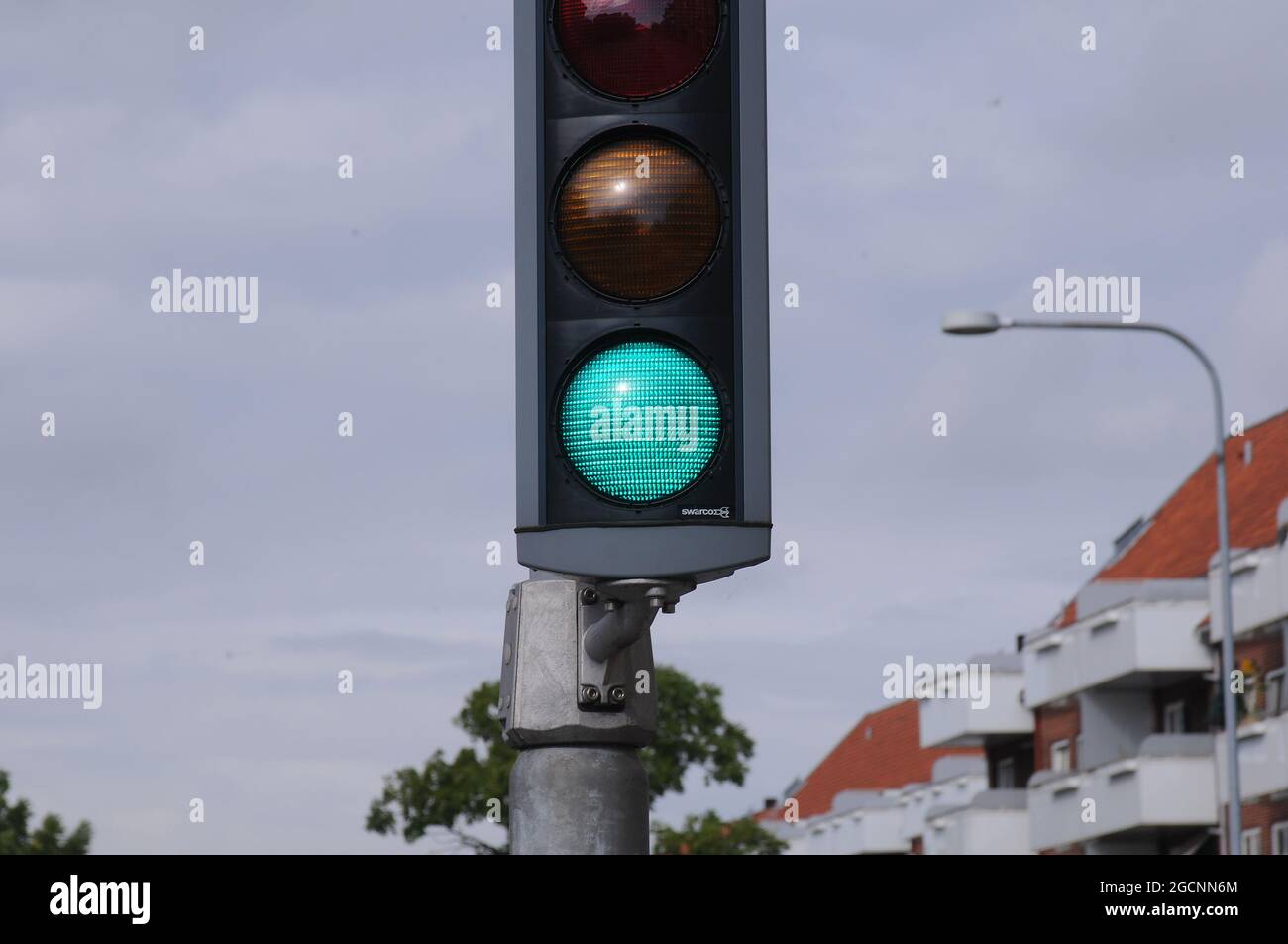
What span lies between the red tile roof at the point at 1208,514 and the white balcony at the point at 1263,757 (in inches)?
173

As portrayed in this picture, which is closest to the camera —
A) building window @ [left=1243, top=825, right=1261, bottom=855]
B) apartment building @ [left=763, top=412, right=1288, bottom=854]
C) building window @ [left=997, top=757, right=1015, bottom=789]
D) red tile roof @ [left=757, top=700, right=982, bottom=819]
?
building window @ [left=1243, top=825, right=1261, bottom=855]

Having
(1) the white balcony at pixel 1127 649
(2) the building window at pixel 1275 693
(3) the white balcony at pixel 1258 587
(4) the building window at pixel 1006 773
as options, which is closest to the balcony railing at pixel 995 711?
(4) the building window at pixel 1006 773

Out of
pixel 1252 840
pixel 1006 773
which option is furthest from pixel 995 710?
pixel 1252 840

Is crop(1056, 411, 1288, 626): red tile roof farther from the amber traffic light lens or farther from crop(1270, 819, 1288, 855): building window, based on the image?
the amber traffic light lens

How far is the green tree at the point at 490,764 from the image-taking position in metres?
62.8

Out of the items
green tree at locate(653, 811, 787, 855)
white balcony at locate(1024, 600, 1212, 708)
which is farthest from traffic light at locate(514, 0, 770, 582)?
green tree at locate(653, 811, 787, 855)

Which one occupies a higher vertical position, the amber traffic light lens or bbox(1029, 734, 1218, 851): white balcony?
bbox(1029, 734, 1218, 851): white balcony

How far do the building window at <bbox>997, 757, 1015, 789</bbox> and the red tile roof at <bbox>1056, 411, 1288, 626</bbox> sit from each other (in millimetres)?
5317

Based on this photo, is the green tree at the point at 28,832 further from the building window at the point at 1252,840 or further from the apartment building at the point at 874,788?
the building window at the point at 1252,840

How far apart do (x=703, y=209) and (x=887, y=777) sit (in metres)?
80.1

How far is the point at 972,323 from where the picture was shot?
2816cm

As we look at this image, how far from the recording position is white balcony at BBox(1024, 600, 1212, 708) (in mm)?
52781

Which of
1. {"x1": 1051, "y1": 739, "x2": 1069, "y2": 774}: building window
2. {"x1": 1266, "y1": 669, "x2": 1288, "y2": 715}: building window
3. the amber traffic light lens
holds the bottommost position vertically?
the amber traffic light lens
